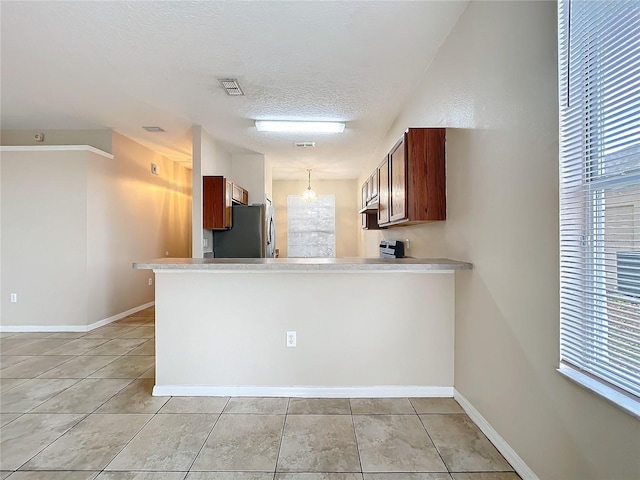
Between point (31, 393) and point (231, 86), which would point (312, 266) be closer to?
point (231, 86)

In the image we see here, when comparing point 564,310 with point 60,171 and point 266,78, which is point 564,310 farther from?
point 60,171

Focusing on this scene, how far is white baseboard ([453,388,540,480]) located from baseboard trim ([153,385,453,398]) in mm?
226

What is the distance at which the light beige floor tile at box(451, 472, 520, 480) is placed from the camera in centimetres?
157

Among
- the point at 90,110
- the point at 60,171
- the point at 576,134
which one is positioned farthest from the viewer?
the point at 60,171

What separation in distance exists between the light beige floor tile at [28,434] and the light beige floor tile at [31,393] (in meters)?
0.19

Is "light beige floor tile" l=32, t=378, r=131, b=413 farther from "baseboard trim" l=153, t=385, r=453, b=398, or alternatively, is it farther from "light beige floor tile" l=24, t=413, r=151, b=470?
"baseboard trim" l=153, t=385, r=453, b=398

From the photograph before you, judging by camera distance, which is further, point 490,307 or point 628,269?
point 490,307

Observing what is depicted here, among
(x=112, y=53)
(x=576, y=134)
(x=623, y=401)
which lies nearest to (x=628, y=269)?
(x=623, y=401)

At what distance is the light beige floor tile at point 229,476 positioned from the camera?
1588 mm

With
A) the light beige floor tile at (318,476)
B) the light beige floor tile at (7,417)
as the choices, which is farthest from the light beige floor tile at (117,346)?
the light beige floor tile at (318,476)

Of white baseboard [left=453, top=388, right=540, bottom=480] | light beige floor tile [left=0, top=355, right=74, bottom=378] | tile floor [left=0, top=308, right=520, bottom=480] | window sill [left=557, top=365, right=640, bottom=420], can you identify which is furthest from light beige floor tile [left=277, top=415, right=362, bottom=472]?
light beige floor tile [left=0, top=355, right=74, bottom=378]

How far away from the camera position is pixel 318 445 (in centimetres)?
183

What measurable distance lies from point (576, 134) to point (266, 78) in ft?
8.12

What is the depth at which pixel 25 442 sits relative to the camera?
1882mm
